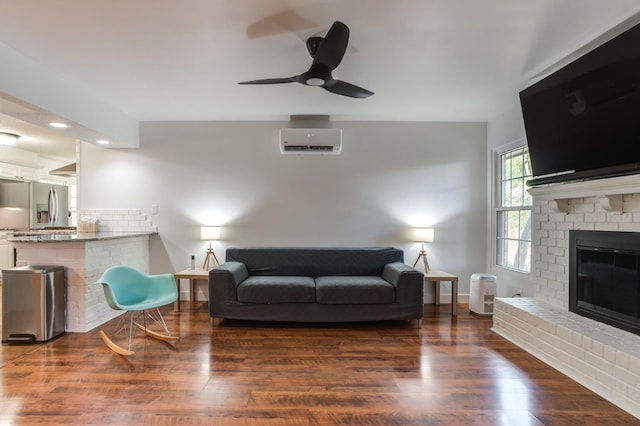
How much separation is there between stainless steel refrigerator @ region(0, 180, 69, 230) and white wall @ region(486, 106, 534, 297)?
7.67 metres

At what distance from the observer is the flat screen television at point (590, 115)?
6.47ft

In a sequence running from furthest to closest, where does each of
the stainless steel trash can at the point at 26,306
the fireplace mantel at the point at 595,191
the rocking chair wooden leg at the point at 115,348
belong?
the stainless steel trash can at the point at 26,306
the rocking chair wooden leg at the point at 115,348
the fireplace mantel at the point at 595,191

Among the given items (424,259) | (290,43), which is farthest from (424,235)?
(290,43)

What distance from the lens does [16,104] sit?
2695mm

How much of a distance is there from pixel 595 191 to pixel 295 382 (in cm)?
268

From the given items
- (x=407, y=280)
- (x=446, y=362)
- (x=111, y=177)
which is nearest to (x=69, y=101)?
(x=111, y=177)

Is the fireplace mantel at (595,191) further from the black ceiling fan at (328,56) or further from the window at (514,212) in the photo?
the black ceiling fan at (328,56)

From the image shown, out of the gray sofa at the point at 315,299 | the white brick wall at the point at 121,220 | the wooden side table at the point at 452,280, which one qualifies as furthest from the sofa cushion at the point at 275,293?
the white brick wall at the point at 121,220

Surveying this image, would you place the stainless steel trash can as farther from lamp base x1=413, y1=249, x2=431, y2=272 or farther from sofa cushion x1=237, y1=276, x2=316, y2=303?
lamp base x1=413, y1=249, x2=431, y2=272

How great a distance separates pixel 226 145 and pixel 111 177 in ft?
5.47

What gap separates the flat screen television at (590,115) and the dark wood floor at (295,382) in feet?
5.35

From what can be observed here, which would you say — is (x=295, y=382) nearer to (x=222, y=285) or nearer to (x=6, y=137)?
(x=222, y=285)

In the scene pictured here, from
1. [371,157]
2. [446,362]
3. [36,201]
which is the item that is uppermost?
[371,157]

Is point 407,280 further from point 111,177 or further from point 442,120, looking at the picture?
point 111,177
